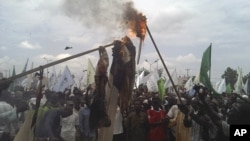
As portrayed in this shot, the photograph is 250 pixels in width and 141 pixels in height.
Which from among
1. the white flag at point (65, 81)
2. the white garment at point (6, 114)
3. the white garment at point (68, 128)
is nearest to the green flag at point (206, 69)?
the white garment at point (68, 128)

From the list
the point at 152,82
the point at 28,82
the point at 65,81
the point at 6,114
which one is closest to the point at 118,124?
the point at 6,114

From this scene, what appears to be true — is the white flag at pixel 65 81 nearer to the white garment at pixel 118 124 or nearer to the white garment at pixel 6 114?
the white garment at pixel 118 124

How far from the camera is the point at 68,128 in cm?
1212

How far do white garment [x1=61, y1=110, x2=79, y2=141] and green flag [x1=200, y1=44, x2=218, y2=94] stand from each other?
3943 mm

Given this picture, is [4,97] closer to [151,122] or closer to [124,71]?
[151,122]

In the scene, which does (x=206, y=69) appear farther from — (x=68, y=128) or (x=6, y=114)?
(x=6, y=114)

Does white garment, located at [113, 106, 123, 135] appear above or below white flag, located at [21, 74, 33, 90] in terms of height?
below

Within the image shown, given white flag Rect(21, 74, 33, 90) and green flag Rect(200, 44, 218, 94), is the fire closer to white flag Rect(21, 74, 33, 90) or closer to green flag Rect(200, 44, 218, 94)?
green flag Rect(200, 44, 218, 94)

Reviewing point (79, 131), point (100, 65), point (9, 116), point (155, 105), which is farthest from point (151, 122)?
point (100, 65)

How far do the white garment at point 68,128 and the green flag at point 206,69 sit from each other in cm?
394

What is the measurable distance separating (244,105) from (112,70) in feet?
7.92

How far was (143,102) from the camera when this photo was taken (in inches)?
502

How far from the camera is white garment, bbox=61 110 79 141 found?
12062 mm

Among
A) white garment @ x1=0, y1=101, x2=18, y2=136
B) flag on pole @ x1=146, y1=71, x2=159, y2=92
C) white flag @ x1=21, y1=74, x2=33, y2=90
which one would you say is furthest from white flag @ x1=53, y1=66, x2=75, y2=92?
white garment @ x1=0, y1=101, x2=18, y2=136
